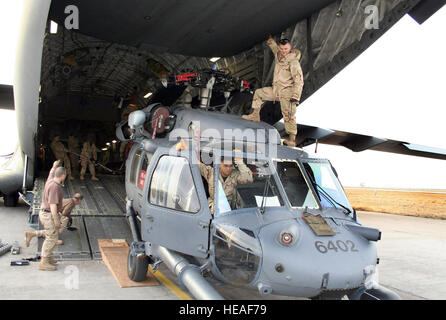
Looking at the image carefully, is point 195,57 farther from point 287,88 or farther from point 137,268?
point 137,268

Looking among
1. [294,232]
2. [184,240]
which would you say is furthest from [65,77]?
[294,232]

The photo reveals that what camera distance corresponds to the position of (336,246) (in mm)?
4441

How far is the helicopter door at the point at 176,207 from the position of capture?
4.88m

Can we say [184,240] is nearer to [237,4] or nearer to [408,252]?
[237,4]

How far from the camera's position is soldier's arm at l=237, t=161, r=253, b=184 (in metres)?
5.20

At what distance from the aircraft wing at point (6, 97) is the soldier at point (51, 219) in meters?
7.13

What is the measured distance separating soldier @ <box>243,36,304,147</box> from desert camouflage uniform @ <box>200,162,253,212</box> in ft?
6.61

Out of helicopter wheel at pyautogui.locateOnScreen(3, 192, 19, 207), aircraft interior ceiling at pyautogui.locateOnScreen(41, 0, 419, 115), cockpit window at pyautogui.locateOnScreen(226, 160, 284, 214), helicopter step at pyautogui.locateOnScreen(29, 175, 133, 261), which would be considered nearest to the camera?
cockpit window at pyautogui.locateOnScreen(226, 160, 284, 214)

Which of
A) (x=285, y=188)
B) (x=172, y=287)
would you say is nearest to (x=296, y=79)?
(x=285, y=188)

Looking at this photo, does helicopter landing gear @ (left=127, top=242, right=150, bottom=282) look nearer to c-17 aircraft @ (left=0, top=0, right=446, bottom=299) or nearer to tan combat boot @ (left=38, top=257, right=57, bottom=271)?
c-17 aircraft @ (left=0, top=0, right=446, bottom=299)

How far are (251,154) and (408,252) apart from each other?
6269 mm

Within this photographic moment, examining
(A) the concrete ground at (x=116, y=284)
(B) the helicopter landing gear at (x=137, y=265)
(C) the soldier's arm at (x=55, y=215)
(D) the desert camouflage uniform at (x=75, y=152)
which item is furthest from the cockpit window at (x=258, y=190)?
(D) the desert camouflage uniform at (x=75, y=152)

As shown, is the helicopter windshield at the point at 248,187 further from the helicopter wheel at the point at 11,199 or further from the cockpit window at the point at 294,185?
the helicopter wheel at the point at 11,199

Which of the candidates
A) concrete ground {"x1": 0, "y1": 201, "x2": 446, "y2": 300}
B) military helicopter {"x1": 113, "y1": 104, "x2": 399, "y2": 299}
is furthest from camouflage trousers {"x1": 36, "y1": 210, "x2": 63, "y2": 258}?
military helicopter {"x1": 113, "y1": 104, "x2": 399, "y2": 299}
